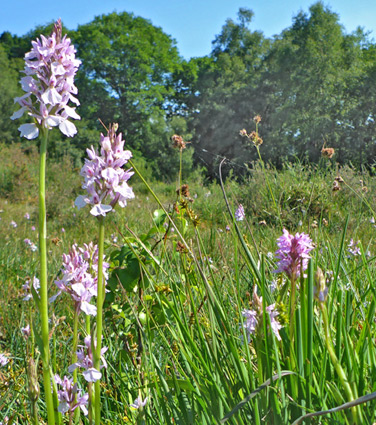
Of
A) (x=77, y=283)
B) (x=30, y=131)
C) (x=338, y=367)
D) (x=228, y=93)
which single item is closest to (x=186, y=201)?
(x=77, y=283)

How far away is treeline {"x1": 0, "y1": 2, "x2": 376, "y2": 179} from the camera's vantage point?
2312 cm

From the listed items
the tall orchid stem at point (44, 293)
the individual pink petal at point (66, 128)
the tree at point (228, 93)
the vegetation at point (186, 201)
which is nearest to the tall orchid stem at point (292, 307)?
the vegetation at point (186, 201)

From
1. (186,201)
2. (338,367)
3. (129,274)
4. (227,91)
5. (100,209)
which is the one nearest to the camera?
(338,367)

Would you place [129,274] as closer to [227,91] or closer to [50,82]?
[50,82]

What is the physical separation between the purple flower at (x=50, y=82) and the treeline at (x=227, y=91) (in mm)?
20429

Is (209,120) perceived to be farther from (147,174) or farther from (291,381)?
(291,381)

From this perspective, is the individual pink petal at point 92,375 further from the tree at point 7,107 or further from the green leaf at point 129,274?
the tree at point 7,107

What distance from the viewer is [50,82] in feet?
3.01

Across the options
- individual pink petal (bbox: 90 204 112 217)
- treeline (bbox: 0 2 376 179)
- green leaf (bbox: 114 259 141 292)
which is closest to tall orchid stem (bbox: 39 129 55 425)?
individual pink petal (bbox: 90 204 112 217)

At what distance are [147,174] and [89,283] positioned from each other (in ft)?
64.4

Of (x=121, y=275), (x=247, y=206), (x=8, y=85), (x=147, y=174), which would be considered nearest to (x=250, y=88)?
(x=147, y=174)

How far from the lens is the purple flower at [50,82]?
0.92 metres

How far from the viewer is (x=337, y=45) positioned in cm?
Result: 2570

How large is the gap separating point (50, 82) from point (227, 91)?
27885 mm
